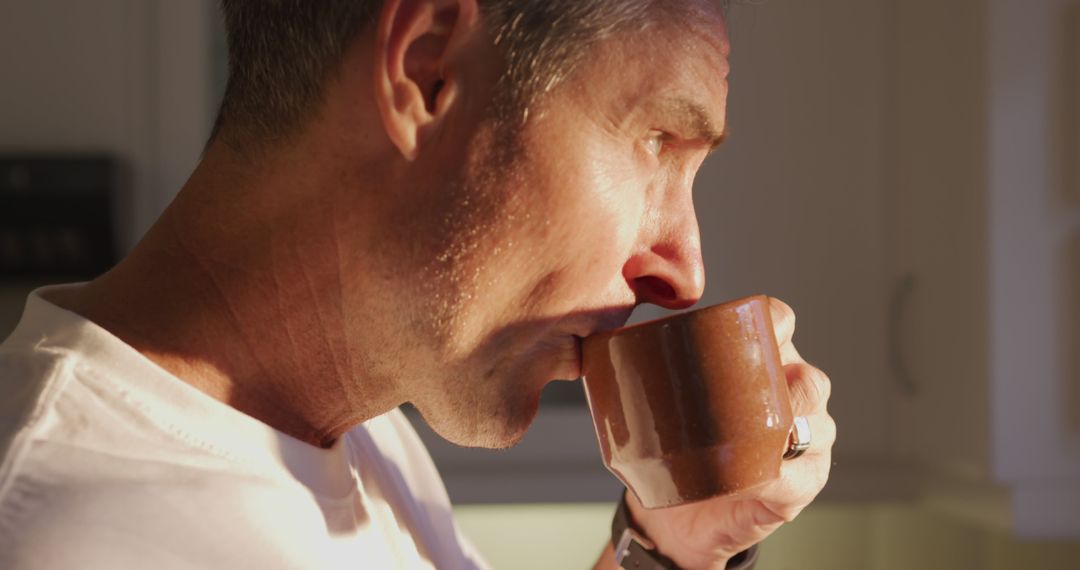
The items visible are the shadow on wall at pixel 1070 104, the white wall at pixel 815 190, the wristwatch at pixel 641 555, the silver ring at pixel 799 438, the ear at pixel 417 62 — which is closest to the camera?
the ear at pixel 417 62

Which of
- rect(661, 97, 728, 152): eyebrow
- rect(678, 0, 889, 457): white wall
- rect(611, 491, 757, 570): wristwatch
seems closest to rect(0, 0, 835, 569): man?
rect(661, 97, 728, 152): eyebrow

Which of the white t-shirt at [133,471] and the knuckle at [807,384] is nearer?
the white t-shirt at [133,471]

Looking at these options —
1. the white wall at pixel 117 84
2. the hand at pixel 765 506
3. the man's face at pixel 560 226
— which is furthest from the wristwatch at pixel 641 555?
the white wall at pixel 117 84

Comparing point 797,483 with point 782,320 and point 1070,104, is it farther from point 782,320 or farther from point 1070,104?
point 1070,104

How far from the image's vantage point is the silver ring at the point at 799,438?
2.87 feet

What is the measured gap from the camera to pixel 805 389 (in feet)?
2.92

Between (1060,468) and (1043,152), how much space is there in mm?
487

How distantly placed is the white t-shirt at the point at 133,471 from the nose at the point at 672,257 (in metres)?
0.26

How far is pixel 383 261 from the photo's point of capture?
2.41 ft

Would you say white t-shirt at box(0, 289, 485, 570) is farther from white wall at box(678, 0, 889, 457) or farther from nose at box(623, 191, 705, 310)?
white wall at box(678, 0, 889, 457)

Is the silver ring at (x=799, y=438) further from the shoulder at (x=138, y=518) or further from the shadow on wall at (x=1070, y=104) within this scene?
the shadow on wall at (x=1070, y=104)

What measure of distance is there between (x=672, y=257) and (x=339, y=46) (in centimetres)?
27

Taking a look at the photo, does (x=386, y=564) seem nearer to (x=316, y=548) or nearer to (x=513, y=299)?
(x=316, y=548)

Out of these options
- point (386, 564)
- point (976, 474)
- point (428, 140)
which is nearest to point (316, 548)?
point (386, 564)
